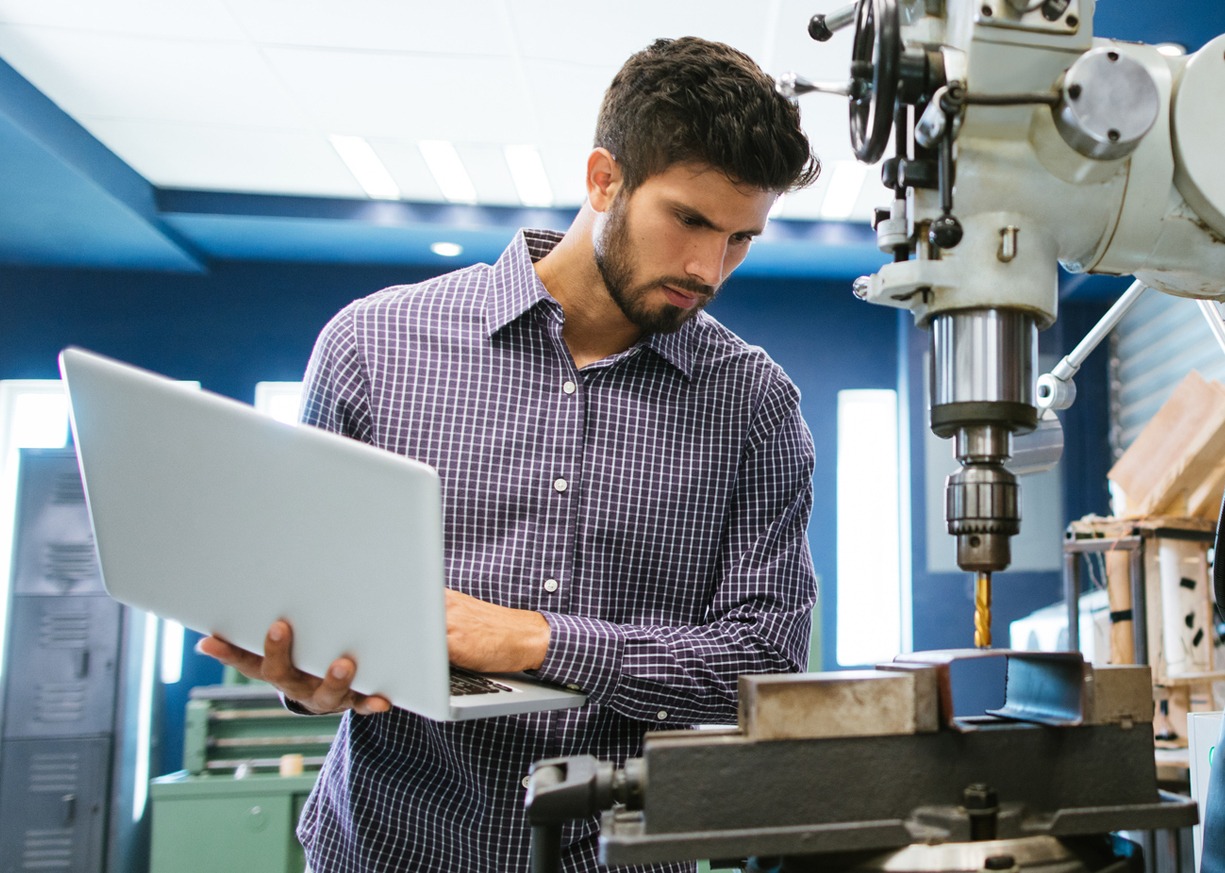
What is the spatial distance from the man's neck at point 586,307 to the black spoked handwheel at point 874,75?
21.8 inches

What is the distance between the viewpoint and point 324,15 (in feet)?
9.28

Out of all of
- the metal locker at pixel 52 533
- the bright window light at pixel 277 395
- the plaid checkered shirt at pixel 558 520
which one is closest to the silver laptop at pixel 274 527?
the plaid checkered shirt at pixel 558 520

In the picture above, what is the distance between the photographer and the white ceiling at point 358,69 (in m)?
2.83

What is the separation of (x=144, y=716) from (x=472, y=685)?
3729 mm

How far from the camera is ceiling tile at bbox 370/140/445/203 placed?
3.71 meters

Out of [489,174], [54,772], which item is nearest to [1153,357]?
[489,174]

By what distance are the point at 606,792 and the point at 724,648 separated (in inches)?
21.6

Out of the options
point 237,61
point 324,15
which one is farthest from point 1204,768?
point 237,61

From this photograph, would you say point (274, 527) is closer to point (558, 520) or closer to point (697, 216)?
point (558, 520)

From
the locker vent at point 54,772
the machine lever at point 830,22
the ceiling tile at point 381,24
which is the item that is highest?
the ceiling tile at point 381,24

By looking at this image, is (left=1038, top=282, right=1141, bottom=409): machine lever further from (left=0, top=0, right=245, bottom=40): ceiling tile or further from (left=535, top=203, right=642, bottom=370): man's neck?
(left=0, top=0, right=245, bottom=40): ceiling tile

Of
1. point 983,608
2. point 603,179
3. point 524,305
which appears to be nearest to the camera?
point 983,608

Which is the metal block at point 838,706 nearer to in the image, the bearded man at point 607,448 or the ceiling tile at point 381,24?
the bearded man at point 607,448

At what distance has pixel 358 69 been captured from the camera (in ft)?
10.3
